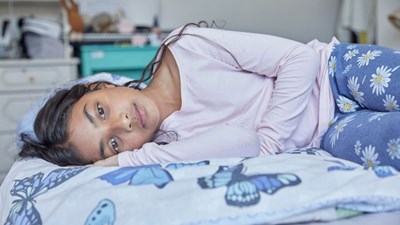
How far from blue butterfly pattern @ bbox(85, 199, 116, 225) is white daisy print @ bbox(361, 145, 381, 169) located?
0.50m

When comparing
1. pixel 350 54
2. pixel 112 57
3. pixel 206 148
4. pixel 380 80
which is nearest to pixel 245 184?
pixel 206 148

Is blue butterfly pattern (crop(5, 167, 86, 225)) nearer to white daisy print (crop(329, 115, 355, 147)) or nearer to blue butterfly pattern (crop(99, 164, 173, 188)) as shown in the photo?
blue butterfly pattern (crop(99, 164, 173, 188))

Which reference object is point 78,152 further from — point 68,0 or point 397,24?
point 397,24

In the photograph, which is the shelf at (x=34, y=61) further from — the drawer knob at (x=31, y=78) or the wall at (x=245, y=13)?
the wall at (x=245, y=13)

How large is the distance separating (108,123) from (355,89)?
57 centimetres

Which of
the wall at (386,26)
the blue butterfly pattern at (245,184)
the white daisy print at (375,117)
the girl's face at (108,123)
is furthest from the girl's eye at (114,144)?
the wall at (386,26)

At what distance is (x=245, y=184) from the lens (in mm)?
575

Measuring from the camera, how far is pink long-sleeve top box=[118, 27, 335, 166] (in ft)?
3.36

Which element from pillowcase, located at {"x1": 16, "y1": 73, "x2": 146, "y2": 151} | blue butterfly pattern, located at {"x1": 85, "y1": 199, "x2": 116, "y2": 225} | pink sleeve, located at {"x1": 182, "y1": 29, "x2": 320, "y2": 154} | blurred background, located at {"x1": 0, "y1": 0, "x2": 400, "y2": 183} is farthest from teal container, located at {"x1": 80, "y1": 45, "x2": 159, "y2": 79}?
blue butterfly pattern, located at {"x1": 85, "y1": 199, "x2": 116, "y2": 225}

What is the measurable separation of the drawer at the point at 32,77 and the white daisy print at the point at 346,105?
1.59 meters

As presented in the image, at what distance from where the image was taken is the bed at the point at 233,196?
0.54 metres

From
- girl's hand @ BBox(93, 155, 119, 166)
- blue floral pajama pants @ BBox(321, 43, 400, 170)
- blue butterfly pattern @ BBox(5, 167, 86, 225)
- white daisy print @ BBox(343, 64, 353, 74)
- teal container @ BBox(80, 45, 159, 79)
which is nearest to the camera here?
blue butterfly pattern @ BBox(5, 167, 86, 225)

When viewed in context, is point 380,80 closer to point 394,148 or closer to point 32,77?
point 394,148

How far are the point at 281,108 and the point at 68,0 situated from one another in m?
1.99
